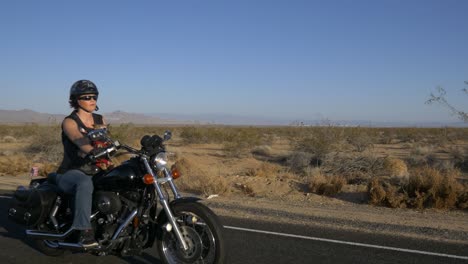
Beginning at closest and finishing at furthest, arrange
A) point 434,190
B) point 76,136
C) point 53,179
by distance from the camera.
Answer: point 76,136
point 53,179
point 434,190

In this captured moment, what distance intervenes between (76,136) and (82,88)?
615 millimetres

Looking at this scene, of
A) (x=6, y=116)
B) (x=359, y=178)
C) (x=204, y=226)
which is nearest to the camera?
(x=204, y=226)

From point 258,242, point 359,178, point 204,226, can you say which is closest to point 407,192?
point 359,178

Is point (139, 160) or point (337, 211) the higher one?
point (139, 160)

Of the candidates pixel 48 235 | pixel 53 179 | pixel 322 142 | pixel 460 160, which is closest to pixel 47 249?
pixel 48 235

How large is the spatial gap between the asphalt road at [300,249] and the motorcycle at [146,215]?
721 millimetres

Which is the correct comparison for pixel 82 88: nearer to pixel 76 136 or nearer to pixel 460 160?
pixel 76 136

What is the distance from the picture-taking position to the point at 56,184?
605 cm

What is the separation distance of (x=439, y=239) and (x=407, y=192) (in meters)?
4.37

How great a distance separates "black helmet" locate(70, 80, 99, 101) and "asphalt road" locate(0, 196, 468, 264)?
2110 mm

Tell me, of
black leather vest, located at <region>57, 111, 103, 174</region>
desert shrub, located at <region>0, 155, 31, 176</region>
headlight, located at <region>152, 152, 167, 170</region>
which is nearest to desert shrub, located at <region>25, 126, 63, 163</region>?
desert shrub, located at <region>0, 155, 31, 176</region>

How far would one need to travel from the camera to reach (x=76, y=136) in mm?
5711

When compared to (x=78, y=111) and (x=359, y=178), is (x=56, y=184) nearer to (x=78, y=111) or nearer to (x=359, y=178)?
(x=78, y=111)

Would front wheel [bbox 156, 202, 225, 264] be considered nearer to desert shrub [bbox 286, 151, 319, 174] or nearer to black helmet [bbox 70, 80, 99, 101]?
black helmet [bbox 70, 80, 99, 101]
